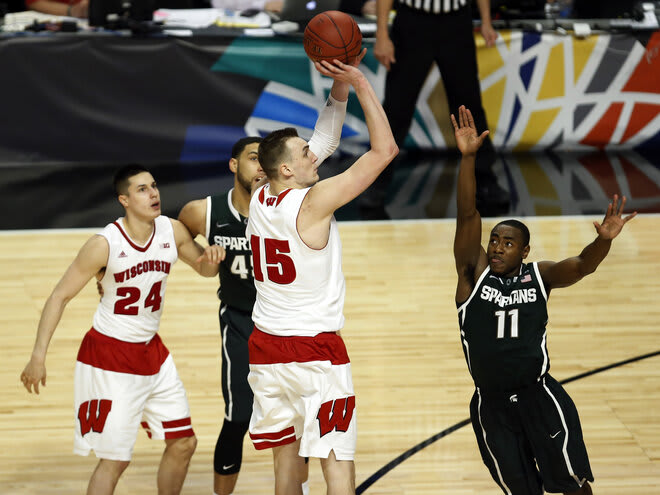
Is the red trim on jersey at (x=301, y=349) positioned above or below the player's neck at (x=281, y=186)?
below

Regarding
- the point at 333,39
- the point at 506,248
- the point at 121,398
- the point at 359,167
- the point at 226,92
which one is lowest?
the point at 226,92

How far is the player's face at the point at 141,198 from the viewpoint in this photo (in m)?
4.45

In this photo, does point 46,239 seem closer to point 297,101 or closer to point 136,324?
point 297,101

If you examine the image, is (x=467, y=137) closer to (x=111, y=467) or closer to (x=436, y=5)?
(x=111, y=467)

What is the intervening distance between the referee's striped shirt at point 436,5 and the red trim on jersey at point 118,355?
19.2 ft

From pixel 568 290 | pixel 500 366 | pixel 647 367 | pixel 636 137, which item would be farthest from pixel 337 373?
pixel 636 137

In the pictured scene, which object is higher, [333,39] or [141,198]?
[333,39]

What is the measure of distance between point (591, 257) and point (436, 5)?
5.84 meters

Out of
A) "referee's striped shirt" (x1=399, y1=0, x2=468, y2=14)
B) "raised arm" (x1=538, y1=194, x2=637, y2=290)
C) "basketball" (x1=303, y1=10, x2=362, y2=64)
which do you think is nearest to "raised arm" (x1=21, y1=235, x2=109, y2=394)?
"basketball" (x1=303, y1=10, x2=362, y2=64)

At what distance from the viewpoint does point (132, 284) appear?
443cm

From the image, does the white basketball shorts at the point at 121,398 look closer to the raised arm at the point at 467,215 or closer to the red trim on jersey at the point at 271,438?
the red trim on jersey at the point at 271,438

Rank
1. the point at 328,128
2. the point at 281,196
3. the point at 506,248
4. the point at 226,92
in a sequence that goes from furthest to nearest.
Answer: the point at 226,92 < the point at 328,128 < the point at 506,248 < the point at 281,196

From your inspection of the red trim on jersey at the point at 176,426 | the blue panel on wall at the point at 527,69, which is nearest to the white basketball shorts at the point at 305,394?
the red trim on jersey at the point at 176,426

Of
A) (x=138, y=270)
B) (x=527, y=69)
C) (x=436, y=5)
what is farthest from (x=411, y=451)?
(x=527, y=69)
